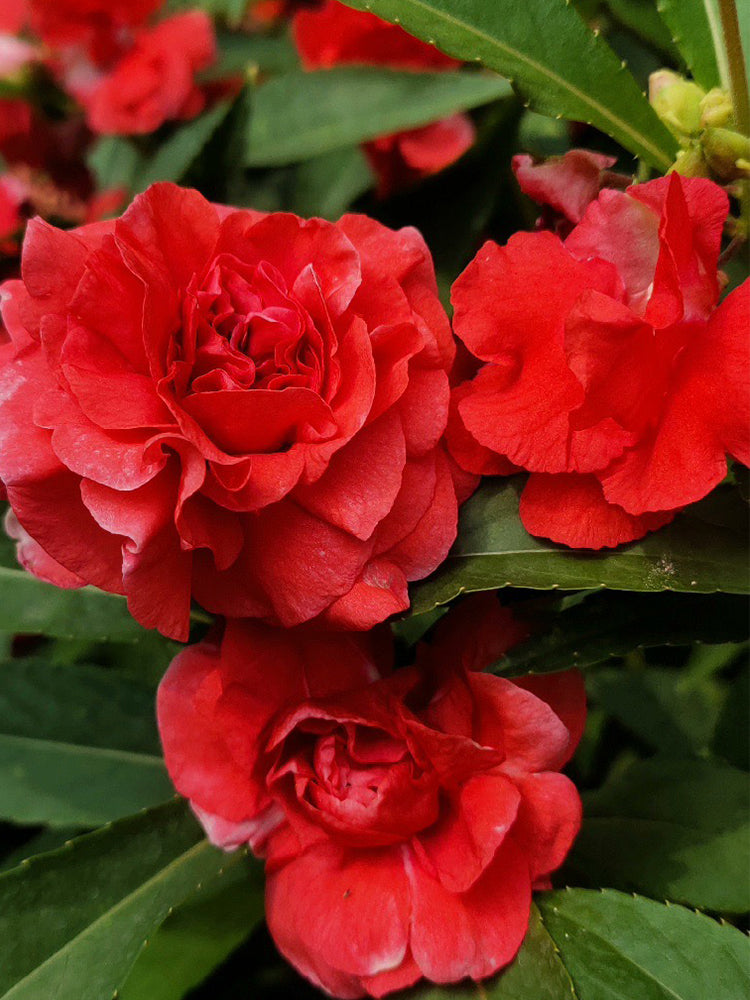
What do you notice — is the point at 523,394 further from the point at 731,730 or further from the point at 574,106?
the point at 731,730

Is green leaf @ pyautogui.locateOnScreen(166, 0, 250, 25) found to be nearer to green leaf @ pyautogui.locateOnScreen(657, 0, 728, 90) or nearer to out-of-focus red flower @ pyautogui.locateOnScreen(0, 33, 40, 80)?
out-of-focus red flower @ pyautogui.locateOnScreen(0, 33, 40, 80)

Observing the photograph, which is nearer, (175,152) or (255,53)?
(175,152)

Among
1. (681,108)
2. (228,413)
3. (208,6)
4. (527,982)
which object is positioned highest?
(681,108)

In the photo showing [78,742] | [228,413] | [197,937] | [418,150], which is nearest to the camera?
[228,413]

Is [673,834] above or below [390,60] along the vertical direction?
below

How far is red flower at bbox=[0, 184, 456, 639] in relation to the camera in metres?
0.47

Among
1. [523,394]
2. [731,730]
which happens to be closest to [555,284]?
[523,394]

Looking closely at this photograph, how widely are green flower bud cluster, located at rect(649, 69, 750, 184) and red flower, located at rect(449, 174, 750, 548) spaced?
0.05m

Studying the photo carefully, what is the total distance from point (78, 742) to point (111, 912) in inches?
8.4

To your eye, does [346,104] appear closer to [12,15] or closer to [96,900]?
[12,15]

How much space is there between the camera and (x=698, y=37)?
24.5 inches

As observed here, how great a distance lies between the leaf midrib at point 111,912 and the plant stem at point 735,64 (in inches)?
21.5

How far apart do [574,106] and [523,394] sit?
0.20 metres

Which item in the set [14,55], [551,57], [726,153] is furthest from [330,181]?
[726,153]
